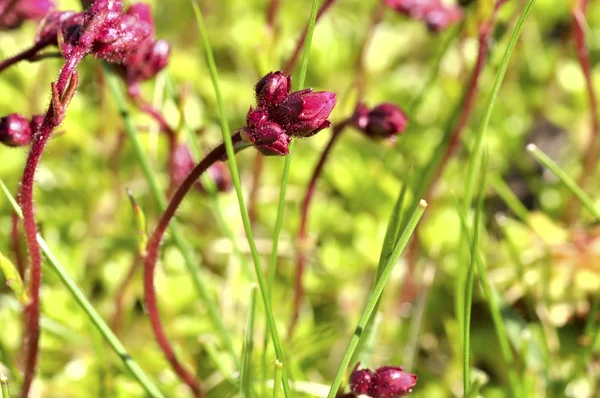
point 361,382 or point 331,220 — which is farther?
point 331,220

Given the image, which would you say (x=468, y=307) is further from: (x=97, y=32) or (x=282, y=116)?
(x=97, y=32)

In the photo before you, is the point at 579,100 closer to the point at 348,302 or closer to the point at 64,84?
the point at 348,302

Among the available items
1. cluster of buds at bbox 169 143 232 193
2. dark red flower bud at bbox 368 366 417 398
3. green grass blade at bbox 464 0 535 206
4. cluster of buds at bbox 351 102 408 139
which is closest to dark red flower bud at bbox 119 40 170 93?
cluster of buds at bbox 169 143 232 193

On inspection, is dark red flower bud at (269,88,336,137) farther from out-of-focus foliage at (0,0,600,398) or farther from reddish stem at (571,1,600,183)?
reddish stem at (571,1,600,183)

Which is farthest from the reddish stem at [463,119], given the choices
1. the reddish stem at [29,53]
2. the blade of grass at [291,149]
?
the reddish stem at [29,53]

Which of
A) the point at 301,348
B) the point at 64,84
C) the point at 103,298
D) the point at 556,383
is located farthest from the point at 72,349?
the point at 556,383

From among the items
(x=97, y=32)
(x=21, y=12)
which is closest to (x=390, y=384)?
(x=97, y=32)
